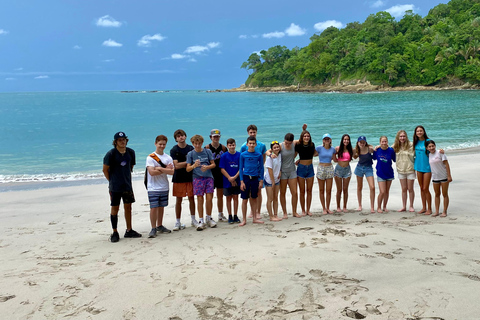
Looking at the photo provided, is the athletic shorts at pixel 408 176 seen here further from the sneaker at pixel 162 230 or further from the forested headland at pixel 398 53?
the forested headland at pixel 398 53

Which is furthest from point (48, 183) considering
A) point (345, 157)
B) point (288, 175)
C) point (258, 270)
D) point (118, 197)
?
point (258, 270)

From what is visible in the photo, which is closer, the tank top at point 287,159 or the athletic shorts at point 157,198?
the athletic shorts at point 157,198

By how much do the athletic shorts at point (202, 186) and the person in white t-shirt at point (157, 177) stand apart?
1.77 ft

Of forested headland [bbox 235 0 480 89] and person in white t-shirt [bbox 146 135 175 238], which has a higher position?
forested headland [bbox 235 0 480 89]

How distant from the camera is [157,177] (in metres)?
6.36

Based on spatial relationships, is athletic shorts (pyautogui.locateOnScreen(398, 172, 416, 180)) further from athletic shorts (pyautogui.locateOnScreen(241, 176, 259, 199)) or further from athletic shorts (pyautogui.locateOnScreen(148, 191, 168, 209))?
athletic shorts (pyautogui.locateOnScreen(148, 191, 168, 209))

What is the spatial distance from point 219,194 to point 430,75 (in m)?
98.0

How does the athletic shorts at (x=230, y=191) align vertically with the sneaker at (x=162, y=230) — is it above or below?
above

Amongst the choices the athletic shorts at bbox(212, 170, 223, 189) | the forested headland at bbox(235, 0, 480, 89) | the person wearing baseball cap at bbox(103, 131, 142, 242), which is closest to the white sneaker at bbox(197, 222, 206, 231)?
the athletic shorts at bbox(212, 170, 223, 189)

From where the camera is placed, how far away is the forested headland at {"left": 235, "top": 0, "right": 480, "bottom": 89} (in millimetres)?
88188

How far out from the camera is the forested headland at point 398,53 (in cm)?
8819

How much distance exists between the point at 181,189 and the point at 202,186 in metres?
0.40

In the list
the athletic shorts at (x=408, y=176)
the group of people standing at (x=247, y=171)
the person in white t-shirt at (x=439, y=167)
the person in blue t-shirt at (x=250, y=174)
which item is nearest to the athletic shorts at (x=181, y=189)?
the group of people standing at (x=247, y=171)

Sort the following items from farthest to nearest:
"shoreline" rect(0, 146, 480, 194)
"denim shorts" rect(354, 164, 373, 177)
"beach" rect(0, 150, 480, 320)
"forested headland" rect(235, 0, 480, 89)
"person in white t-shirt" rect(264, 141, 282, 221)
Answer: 1. "forested headland" rect(235, 0, 480, 89)
2. "shoreline" rect(0, 146, 480, 194)
3. "denim shorts" rect(354, 164, 373, 177)
4. "person in white t-shirt" rect(264, 141, 282, 221)
5. "beach" rect(0, 150, 480, 320)
